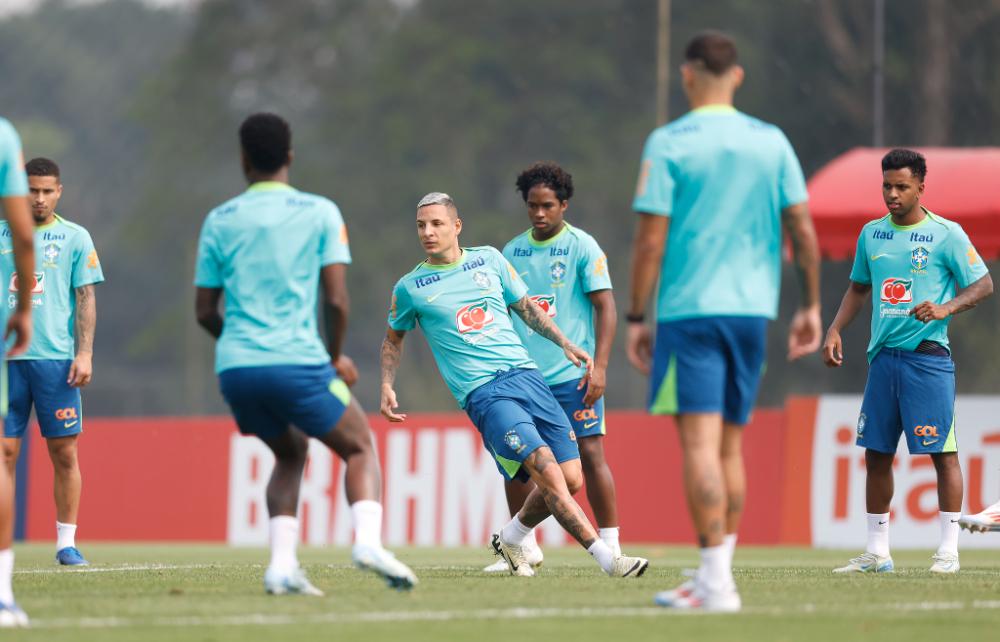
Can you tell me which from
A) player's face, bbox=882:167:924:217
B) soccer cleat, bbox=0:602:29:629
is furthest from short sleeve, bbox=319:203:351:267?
player's face, bbox=882:167:924:217

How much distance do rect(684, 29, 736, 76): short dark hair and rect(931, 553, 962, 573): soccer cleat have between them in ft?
12.3

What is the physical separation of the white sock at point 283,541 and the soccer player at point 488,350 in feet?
3.84

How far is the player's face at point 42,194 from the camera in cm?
761

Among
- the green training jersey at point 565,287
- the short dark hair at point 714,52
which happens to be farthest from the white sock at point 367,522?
the green training jersey at point 565,287

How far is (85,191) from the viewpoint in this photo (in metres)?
42.1

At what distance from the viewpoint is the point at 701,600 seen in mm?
4934

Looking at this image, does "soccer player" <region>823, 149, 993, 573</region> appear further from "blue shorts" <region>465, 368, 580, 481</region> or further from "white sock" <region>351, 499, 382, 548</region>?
"white sock" <region>351, 499, 382, 548</region>

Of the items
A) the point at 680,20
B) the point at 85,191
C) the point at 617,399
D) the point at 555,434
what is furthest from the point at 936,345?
the point at 85,191

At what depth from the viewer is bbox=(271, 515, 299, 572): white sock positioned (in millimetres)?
5461

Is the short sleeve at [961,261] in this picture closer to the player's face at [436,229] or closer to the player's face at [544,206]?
the player's face at [544,206]

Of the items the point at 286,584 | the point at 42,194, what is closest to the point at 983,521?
the point at 286,584

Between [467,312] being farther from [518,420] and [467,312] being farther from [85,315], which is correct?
[85,315]

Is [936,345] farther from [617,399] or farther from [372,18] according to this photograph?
[372,18]

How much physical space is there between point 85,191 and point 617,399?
23.1m
